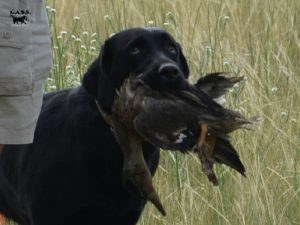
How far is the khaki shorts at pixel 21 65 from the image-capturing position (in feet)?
9.11

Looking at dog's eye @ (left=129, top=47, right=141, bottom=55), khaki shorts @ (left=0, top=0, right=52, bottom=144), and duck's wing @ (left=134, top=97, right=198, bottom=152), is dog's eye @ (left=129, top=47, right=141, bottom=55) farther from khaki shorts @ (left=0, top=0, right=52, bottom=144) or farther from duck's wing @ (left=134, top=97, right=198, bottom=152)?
khaki shorts @ (left=0, top=0, right=52, bottom=144)

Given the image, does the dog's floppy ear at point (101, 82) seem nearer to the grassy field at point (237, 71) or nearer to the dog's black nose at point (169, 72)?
the dog's black nose at point (169, 72)

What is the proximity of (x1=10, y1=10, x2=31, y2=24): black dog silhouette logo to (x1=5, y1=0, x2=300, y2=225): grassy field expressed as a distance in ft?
4.61

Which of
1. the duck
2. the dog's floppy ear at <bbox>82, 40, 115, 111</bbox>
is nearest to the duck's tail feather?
the duck

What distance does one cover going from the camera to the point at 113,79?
11.5 ft

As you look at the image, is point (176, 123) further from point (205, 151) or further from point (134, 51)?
point (134, 51)

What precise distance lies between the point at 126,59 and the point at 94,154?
353 millimetres

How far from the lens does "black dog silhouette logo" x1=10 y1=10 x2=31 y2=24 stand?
277 centimetres

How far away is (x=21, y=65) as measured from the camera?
2818mm

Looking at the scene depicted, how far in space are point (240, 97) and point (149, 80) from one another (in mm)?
1691

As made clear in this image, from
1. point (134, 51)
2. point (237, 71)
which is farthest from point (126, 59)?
point (237, 71)

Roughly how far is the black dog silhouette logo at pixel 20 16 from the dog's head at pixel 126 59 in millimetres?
633

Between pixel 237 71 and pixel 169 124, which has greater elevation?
pixel 169 124

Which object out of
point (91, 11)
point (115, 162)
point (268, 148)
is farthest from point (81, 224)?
point (91, 11)
